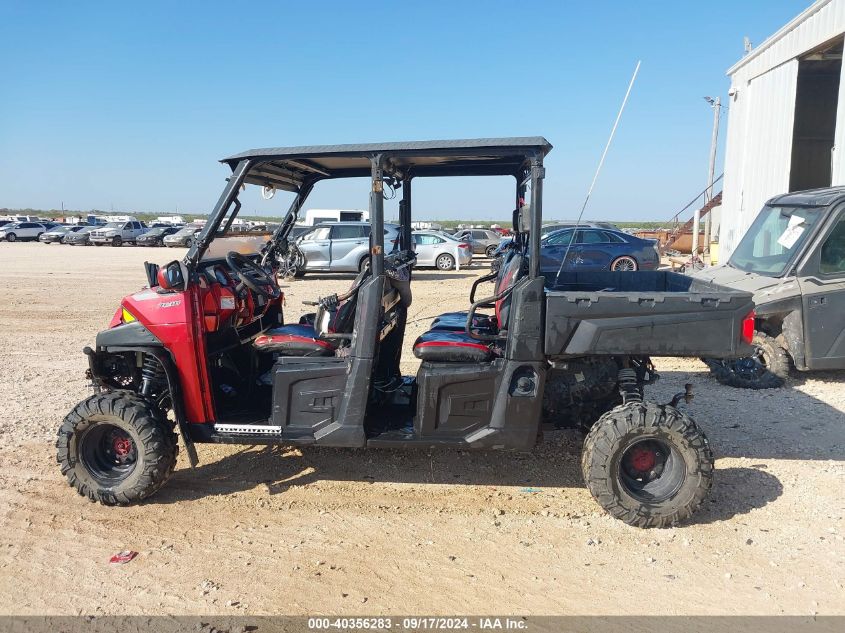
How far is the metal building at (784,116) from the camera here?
11750 millimetres

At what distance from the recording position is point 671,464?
394cm

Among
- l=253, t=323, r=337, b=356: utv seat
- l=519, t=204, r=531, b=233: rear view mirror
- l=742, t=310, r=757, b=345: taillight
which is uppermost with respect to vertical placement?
l=519, t=204, r=531, b=233: rear view mirror

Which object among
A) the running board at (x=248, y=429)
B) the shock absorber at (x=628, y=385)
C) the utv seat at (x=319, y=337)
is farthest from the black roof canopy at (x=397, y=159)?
the running board at (x=248, y=429)

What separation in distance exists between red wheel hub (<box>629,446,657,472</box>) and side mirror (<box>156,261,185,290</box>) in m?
2.99

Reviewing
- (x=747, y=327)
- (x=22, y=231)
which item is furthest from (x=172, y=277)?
(x=22, y=231)

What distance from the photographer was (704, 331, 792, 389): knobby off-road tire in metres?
6.67

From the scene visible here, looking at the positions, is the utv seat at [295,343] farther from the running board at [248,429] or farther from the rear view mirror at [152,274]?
the rear view mirror at [152,274]

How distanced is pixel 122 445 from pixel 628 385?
3.32 m

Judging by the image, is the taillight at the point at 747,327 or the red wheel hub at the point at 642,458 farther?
the red wheel hub at the point at 642,458

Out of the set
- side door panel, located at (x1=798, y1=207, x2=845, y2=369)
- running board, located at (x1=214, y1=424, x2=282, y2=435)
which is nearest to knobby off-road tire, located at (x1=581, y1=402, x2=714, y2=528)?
running board, located at (x1=214, y1=424, x2=282, y2=435)

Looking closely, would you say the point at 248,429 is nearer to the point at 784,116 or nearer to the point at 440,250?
the point at 784,116

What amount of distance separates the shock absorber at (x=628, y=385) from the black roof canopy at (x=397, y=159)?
1.49 metres

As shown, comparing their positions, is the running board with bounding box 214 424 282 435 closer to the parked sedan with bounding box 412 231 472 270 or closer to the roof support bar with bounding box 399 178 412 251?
the roof support bar with bounding box 399 178 412 251

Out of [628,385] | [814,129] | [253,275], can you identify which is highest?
[814,129]
